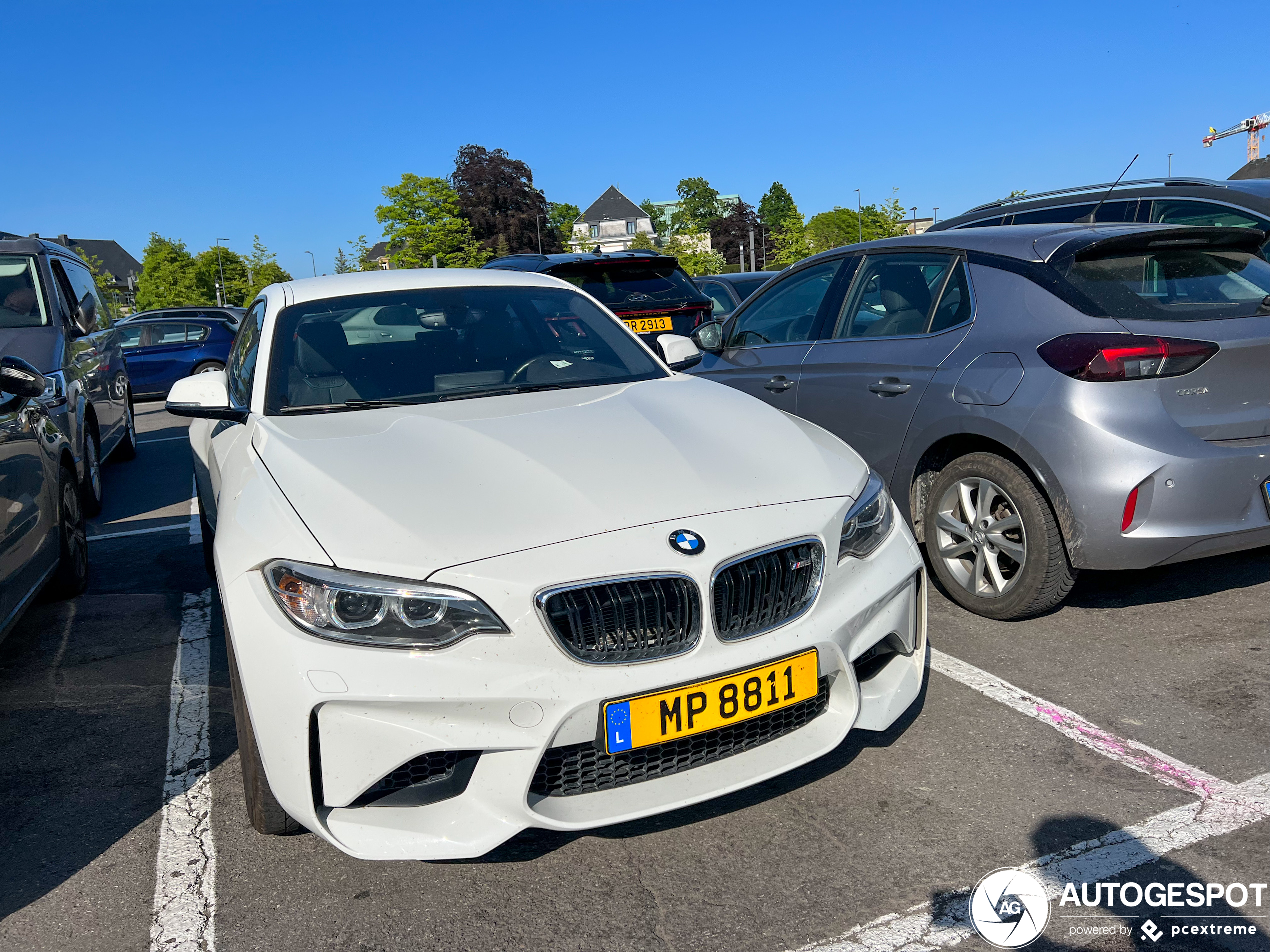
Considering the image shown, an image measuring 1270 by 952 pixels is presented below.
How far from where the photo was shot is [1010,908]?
7.91 feet

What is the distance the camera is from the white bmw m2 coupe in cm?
236

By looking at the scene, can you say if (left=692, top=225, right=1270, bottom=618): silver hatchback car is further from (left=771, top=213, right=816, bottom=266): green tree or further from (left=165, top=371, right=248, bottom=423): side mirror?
(left=771, top=213, right=816, bottom=266): green tree

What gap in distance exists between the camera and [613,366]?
4082 millimetres

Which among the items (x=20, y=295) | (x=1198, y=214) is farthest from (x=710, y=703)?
(x=20, y=295)

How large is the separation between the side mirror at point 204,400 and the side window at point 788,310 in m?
2.79

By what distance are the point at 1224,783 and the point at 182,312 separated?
21.4 meters

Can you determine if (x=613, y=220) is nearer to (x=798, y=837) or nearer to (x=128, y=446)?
(x=128, y=446)

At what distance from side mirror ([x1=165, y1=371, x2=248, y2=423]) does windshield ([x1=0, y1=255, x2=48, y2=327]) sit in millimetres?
3886

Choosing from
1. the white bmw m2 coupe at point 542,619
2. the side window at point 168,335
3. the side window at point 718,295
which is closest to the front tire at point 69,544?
the white bmw m2 coupe at point 542,619

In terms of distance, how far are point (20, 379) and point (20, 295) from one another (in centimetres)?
357

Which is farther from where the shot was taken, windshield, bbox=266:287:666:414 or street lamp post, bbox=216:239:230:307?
street lamp post, bbox=216:239:230:307

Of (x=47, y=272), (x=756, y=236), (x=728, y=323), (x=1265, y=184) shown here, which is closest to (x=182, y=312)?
(x=47, y=272)

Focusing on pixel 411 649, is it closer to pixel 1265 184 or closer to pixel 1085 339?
pixel 1085 339

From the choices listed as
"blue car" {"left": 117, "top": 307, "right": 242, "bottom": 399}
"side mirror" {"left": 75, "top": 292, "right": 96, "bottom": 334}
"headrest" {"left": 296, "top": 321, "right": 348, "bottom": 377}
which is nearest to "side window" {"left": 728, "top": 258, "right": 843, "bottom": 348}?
"headrest" {"left": 296, "top": 321, "right": 348, "bottom": 377}
